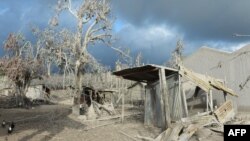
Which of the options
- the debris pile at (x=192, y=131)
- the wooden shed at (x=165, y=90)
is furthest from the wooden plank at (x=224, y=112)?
the debris pile at (x=192, y=131)

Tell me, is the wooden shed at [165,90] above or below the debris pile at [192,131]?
above

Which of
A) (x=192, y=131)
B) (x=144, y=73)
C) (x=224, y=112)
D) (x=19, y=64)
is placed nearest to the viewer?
(x=192, y=131)

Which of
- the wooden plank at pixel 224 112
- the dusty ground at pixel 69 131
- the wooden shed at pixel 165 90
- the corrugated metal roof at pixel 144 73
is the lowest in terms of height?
the dusty ground at pixel 69 131

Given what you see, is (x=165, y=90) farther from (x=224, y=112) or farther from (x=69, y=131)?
(x=69, y=131)

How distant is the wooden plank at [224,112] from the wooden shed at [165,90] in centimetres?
39

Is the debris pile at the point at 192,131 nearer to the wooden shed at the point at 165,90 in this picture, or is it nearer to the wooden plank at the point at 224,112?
the wooden shed at the point at 165,90

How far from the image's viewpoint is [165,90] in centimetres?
1623

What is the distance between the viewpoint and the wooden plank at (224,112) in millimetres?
17630

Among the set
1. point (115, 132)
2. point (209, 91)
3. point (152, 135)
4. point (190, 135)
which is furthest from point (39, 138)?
point (209, 91)

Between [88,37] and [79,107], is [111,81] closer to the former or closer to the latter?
[88,37]

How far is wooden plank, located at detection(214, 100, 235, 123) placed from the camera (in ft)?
57.8

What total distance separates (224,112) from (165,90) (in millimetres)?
3795

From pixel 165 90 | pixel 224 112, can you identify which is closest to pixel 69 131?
pixel 165 90

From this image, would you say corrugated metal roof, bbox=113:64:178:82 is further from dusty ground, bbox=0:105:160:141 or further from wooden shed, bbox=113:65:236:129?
dusty ground, bbox=0:105:160:141
